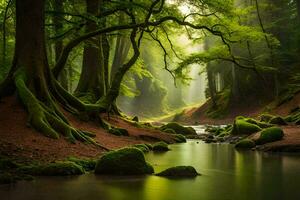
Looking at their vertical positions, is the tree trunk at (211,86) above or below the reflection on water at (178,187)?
above

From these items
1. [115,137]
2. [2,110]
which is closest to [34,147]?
[2,110]

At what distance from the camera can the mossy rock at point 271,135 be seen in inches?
619

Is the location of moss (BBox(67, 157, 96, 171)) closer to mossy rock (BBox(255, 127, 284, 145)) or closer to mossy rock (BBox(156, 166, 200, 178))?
mossy rock (BBox(156, 166, 200, 178))

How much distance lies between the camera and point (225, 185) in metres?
7.79

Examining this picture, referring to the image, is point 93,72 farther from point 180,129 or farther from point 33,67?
point 180,129

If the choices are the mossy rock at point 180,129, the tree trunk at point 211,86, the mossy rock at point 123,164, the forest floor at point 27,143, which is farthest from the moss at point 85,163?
the tree trunk at point 211,86

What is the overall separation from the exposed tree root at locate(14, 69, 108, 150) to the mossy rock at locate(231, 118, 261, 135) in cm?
1023

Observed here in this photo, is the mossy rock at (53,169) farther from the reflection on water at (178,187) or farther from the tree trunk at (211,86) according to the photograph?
the tree trunk at (211,86)

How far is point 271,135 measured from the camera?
1591 cm

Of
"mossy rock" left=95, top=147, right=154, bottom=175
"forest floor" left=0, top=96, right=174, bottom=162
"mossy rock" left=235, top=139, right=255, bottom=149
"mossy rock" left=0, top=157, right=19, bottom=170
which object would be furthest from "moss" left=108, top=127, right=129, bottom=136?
"mossy rock" left=0, top=157, right=19, bottom=170

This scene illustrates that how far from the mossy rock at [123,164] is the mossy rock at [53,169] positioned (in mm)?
500

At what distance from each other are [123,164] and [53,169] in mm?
1477

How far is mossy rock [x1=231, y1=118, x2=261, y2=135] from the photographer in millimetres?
20234

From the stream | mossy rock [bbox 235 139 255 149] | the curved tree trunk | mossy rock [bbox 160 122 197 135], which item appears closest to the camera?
the stream
